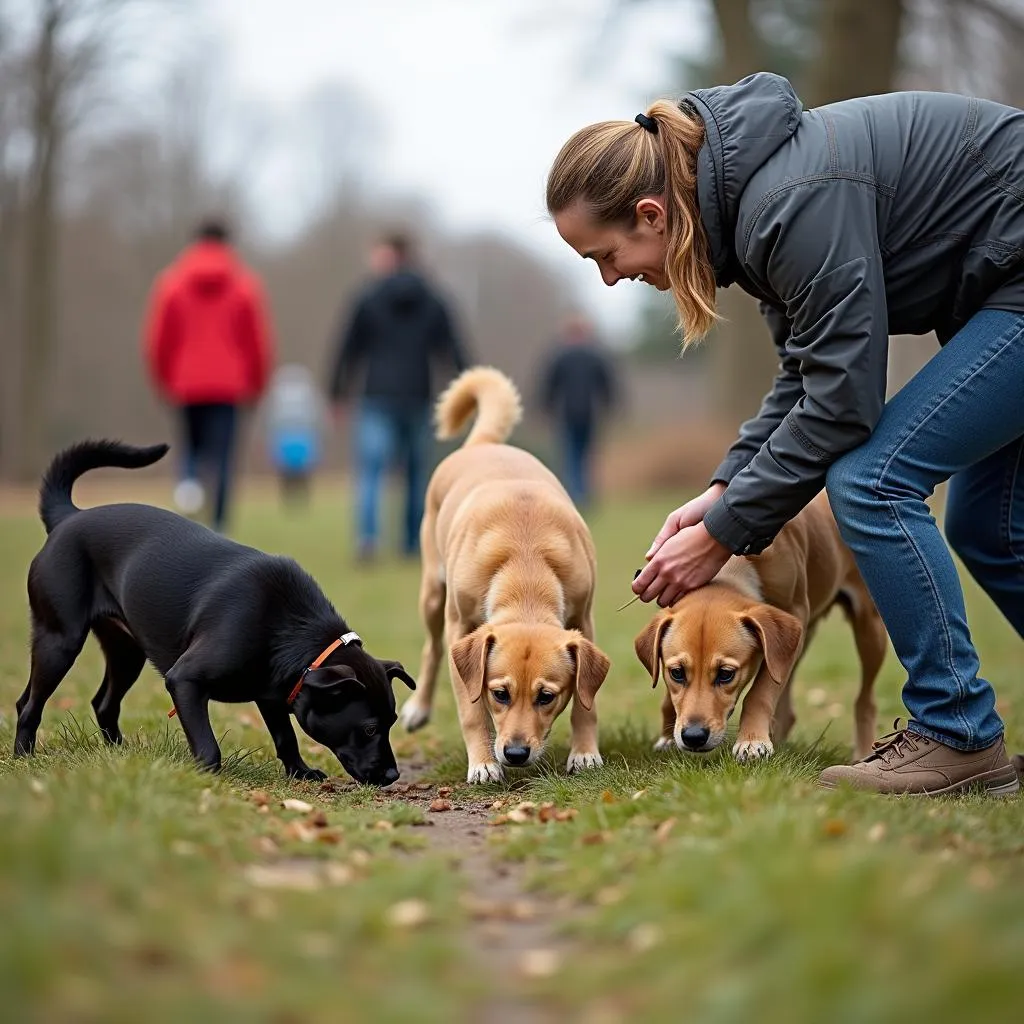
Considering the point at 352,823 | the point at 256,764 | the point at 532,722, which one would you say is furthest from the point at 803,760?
the point at 256,764

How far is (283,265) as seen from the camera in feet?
157

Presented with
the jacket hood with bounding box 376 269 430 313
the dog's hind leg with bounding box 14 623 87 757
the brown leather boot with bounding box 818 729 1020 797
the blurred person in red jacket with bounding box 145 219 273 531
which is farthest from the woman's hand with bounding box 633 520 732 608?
the jacket hood with bounding box 376 269 430 313


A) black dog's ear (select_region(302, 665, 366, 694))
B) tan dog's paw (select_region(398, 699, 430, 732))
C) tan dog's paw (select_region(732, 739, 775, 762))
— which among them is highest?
black dog's ear (select_region(302, 665, 366, 694))

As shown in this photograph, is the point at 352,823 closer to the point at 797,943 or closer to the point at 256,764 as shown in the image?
the point at 256,764

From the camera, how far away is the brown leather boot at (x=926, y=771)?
13.6ft

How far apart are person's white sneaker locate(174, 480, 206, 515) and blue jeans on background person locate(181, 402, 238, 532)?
0.14 metres

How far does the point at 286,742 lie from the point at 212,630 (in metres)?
0.61

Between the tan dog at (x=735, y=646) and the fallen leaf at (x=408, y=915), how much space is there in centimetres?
187

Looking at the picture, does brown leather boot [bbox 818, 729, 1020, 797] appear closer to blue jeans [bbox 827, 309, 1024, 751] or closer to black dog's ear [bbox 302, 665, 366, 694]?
blue jeans [bbox 827, 309, 1024, 751]

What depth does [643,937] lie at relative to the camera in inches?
104

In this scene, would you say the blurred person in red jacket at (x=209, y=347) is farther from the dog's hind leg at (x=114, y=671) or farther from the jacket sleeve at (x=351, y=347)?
the dog's hind leg at (x=114, y=671)

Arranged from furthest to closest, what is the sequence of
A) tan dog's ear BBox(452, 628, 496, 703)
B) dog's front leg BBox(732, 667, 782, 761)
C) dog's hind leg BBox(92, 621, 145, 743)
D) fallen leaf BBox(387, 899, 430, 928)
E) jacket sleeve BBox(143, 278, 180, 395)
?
jacket sleeve BBox(143, 278, 180, 395), dog's hind leg BBox(92, 621, 145, 743), tan dog's ear BBox(452, 628, 496, 703), dog's front leg BBox(732, 667, 782, 761), fallen leaf BBox(387, 899, 430, 928)

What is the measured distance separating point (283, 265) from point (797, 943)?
47.6 m

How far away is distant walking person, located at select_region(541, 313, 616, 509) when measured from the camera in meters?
20.3
